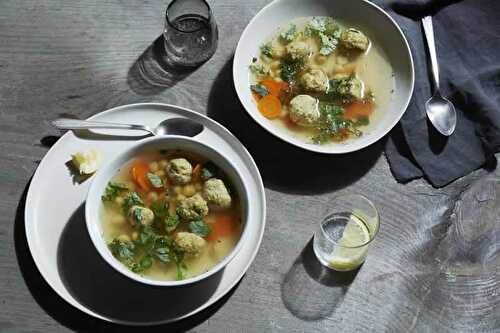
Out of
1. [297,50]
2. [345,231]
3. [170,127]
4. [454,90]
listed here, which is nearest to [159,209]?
[170,127]

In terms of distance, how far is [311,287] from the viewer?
1.90 m

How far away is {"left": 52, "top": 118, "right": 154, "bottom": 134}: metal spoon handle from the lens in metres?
1.90

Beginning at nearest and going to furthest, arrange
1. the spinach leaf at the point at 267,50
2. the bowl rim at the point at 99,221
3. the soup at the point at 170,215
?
the bowl rim at the point at 99,221 → the soup at the point at 170,215 → the spinach leaf at the point at 267,50

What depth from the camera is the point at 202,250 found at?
1.81 m

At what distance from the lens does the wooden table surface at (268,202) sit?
1.86 metres

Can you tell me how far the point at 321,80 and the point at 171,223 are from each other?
609mm

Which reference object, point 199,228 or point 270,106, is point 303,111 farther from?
point 199,228

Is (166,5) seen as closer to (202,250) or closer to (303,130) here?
(303,130)

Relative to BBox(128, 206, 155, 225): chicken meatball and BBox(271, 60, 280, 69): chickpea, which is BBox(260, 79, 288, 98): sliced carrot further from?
BBox(128, 206, 155, 225): chicken meatball

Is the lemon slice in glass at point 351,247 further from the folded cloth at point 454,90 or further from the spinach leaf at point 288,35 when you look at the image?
the spinach leaf at point 288,35

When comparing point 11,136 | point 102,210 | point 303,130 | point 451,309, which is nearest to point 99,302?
point 102,210

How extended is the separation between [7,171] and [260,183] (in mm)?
707

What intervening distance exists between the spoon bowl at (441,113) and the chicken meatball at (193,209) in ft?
2.40

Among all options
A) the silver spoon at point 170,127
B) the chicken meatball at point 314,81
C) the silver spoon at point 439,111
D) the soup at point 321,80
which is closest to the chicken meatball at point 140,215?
the silver spoon at point 170,127
